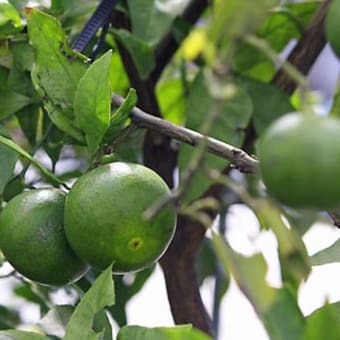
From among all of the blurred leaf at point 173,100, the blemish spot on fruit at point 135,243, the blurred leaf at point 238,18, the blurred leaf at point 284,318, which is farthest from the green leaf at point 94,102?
the blurred leaf at point 173,100

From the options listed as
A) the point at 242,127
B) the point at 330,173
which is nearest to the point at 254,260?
the point at 330,173

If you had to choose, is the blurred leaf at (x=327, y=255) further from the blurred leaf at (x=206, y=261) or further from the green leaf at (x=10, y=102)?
the blurred leaf at (x=206, y=261)

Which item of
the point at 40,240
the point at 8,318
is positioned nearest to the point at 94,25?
the point at 40,240

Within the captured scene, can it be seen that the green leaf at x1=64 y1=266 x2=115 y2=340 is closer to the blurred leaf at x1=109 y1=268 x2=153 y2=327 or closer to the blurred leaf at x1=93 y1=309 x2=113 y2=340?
the blurred leaf at x1=93 y1=309 x2=113 y2=340

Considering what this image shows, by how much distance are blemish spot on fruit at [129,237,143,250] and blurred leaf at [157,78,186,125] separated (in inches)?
23.1

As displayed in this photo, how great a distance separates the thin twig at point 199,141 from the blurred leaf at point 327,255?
4.4 inches

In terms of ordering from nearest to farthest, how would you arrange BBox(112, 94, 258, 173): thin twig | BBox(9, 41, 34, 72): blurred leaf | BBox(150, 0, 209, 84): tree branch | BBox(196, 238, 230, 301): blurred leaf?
BBox(112, 94, 258, 173): thin twig < BBox(9, 41, 34, 72): blurred leaf < BBox(150, 0, 209, 84): tree branch < BBox(196, 238, 230, 301): blurred leaf

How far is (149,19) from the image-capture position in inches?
43.0

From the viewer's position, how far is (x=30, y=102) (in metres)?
1.02

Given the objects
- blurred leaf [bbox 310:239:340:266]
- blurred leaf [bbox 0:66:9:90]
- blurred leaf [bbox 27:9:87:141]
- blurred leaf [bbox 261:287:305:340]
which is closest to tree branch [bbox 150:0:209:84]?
blurred leaf [bbox 0:66:9:90]

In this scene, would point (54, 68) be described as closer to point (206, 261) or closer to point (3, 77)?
point (3, 77)

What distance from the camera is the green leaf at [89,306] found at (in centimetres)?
74

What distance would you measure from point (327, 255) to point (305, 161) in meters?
0.38

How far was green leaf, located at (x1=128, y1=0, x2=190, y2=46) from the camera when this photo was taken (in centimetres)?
109
